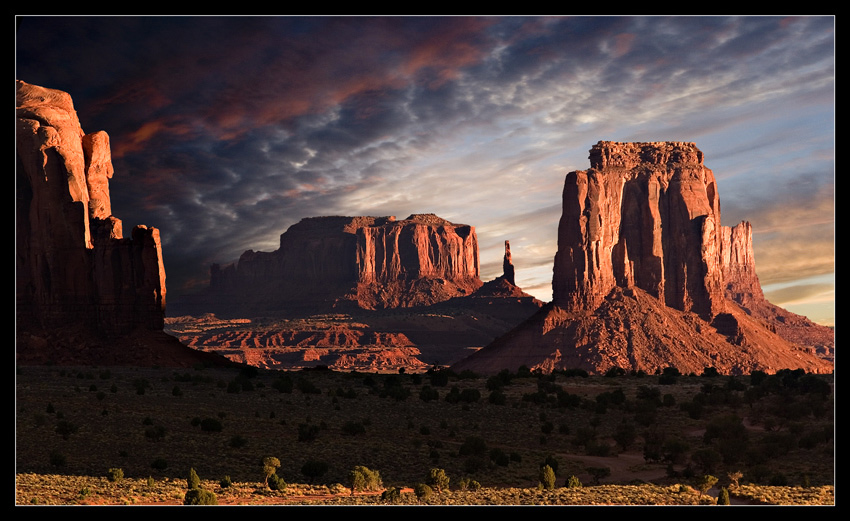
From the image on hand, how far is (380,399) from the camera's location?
49844 millimetres

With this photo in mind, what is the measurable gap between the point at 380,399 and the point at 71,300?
33499 millimetres

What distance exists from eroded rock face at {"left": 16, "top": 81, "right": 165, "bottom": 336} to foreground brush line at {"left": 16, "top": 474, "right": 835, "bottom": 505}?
46.2 meters

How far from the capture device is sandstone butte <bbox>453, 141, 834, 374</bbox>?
370 ft

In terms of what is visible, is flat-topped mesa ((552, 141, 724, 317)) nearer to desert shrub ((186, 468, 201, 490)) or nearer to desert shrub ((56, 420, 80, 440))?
desert shrub ((56, 420, 80, 440))

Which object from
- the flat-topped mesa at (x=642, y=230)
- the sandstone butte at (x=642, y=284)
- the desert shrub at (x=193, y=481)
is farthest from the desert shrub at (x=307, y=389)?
the flat-topped mesa at (x=642, y=230)

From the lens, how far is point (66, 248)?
70688 millimetres

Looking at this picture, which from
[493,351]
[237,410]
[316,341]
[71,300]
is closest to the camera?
[237,410]

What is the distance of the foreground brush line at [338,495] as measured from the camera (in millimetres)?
24622

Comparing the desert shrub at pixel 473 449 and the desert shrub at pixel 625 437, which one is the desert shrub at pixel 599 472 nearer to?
the desert shrub at pixel 473 449

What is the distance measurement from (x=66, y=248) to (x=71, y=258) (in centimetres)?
92

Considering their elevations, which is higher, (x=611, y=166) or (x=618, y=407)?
(x=611, y=166)

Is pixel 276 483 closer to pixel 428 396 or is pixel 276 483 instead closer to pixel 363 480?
pixel 363 480

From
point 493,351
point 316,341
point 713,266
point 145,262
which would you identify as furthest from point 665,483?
point 316,341
